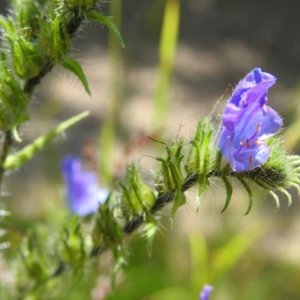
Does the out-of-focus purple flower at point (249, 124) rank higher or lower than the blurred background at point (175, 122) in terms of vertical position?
higher

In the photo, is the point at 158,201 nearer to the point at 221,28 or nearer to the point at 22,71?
the point at 22,71

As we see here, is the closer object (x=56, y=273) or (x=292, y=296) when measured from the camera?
(x=56, y=273)

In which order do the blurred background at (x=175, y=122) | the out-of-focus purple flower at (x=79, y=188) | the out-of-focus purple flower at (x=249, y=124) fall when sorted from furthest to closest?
1. the blurred background at (x=175, y=122)
2. the out-of-focus purple flower at (x=79, y=188)
3. the out-of-focus purple flower at (x=249, y=124)

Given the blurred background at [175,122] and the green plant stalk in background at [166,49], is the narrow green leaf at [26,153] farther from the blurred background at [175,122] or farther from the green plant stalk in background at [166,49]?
the green plant stalk in background at [166,49]

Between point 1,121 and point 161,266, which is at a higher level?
point 1,121

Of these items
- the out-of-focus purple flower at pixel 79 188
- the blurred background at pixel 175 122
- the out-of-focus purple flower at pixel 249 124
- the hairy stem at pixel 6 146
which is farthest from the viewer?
the blurred background at pixel 175 122

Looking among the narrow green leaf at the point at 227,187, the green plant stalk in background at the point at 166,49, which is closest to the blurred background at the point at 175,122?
the green plant stalk in background at the point at 166,49

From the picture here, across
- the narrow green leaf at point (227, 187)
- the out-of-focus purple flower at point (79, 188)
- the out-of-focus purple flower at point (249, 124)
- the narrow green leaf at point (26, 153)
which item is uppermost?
the out-of-focus purple flower at point (249, 124)

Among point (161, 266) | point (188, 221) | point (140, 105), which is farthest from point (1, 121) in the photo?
point (140, 105)
